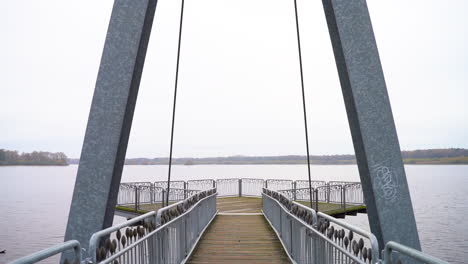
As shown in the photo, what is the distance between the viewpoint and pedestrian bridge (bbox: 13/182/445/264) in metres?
3.72

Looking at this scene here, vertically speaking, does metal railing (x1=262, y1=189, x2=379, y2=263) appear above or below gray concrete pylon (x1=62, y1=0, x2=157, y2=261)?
below

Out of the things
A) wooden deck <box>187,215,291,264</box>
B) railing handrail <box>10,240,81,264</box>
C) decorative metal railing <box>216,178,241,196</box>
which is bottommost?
wooden deck <box>187,215,291,264</box>

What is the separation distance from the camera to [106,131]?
5.11m

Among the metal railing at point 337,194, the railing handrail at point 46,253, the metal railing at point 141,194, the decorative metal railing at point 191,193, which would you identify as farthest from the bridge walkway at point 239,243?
the metal railing at point 337,194

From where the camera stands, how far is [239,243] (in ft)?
31.6

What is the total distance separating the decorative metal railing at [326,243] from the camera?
336 cm

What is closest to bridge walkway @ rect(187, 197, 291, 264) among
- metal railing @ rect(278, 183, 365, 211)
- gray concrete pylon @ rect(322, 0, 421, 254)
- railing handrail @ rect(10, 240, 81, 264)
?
gray concrete pylon @ rect(322, 0, 421, 254)

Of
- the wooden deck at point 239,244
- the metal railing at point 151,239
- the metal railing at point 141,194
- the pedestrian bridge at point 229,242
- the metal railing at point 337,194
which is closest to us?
the pedestrian bridge at point 229,242

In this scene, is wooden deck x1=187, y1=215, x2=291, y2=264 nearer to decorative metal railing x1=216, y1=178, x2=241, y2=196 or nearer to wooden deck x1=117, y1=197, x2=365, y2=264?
wooden deck x1=117, y1=197, x2=365, y2=264

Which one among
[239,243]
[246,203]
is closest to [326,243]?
[239,243]

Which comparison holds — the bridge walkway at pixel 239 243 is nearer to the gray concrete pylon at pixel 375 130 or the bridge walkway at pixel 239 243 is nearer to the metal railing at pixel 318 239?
the metal railing at pixel 318 239

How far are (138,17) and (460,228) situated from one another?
114 feet

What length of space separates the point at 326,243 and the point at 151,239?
2384 millimetres

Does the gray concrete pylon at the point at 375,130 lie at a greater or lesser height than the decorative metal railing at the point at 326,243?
greater
